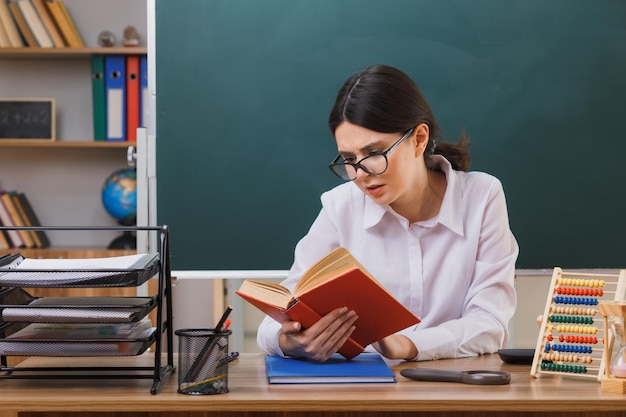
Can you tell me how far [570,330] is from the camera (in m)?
1.52

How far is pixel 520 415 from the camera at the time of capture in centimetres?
134

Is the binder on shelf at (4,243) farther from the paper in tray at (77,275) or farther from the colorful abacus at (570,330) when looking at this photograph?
the colorful abacus at (570,330)

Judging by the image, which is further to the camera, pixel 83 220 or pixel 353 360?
pixel 83 220

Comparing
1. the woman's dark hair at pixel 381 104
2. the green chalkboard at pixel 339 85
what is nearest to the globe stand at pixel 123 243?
the green chalkboard at pixel 339 85

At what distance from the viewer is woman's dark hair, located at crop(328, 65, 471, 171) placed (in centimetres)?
185

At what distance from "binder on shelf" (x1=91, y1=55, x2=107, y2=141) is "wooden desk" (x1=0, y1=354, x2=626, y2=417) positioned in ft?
9.11

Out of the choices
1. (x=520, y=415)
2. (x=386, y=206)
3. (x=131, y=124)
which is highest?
(x=131, y=124)

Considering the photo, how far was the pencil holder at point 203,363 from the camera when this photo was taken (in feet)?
4.33

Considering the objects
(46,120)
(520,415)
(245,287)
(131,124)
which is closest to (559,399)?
(520,415)

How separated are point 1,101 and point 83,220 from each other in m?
0.73

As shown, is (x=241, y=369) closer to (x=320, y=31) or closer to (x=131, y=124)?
(x=320, y=31)

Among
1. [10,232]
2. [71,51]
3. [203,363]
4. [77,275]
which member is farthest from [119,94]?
[203,363]

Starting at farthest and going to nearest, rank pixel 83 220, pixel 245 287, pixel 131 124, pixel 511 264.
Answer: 1. pixel 83 220
2. pixel 131 124
3. pixel 511 264
4. pixel 245 287

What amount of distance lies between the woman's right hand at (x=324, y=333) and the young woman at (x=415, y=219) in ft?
0.69
